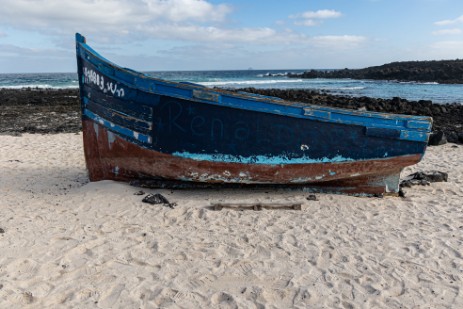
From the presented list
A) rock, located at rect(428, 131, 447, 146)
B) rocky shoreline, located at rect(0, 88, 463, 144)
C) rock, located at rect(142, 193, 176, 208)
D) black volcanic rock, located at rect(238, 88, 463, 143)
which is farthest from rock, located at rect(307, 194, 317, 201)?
black volcanic rock, located at rect(238, 88, 463, 143)

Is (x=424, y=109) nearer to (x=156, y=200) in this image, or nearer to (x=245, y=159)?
(x=245, y=159)

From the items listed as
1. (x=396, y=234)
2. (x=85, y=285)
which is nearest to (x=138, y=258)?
(x=85, y=285)

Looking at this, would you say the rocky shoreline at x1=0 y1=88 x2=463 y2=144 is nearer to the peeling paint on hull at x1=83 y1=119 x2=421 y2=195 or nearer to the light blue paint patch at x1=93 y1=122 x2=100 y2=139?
the peeling paint on hull at x1=83 y1=119 x2=421 y2=195

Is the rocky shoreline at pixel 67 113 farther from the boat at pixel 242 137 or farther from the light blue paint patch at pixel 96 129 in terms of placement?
the light blue paint patch at pixel 96 129

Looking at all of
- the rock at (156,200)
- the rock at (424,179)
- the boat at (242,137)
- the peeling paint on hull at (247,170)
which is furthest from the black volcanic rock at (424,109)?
the rock at (156,200)

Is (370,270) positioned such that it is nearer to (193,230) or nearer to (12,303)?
(193,230)

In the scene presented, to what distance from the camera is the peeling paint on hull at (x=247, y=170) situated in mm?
5359

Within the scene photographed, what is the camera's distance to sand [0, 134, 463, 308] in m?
3.07

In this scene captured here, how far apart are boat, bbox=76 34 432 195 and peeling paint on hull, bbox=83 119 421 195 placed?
0.05 feet

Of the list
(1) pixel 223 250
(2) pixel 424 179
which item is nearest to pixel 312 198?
(1) pixel 223 250

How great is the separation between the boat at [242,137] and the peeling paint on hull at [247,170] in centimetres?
1

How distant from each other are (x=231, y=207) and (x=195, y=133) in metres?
1.10

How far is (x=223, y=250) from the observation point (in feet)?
12.6

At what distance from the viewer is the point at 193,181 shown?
217 inches
